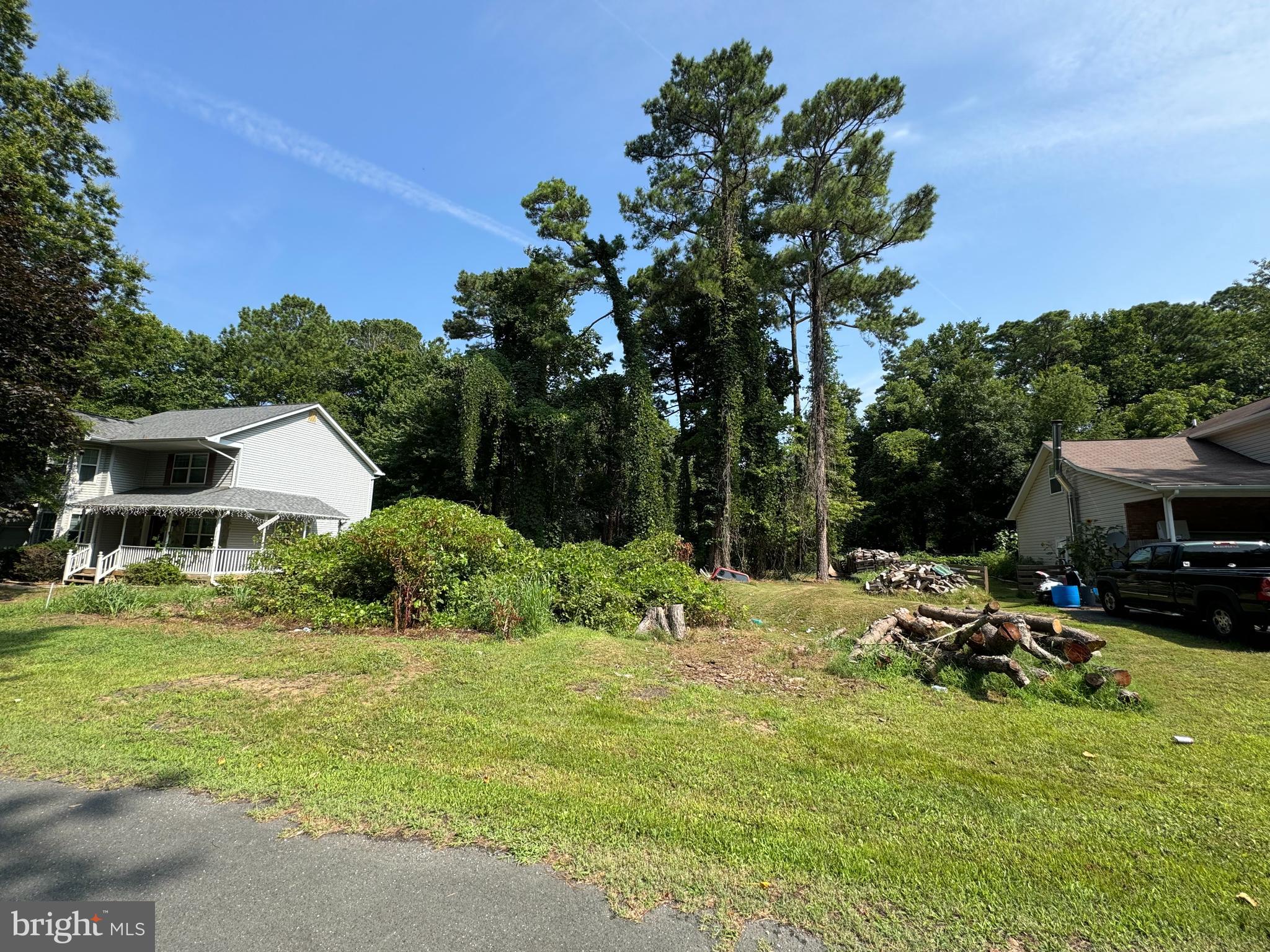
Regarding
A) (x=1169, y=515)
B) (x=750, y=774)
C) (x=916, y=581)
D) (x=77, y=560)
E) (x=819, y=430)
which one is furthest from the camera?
(x=819, y=430)

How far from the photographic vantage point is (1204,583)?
9.00 m

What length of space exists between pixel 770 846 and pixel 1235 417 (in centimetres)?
2314

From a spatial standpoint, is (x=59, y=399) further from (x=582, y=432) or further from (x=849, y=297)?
(x=849, y=297)

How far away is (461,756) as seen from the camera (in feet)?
13.1

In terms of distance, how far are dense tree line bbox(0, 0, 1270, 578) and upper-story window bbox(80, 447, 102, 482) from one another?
2.70 m

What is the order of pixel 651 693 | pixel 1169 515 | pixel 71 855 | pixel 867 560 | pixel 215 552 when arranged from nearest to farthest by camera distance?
pixel 71 855 < pixel 651 693 < pixel 1169 515 < pixel 215 552 < pixel 867 560

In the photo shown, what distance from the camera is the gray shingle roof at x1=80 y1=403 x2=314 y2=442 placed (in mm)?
20141

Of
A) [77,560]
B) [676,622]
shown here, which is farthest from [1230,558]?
[77,560]

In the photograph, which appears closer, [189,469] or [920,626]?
[920,626]

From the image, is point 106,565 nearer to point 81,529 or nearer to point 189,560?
point 189,560

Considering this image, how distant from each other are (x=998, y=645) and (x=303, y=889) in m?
6.79

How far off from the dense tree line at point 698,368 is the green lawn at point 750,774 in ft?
43.7

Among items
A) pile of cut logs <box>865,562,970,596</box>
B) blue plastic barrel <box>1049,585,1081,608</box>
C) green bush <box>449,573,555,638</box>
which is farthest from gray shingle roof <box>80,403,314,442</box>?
blue plastic barrel <box>1049,585,1081,608</box>

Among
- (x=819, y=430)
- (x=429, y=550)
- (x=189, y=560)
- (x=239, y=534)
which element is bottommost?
(x=189, y=560)
